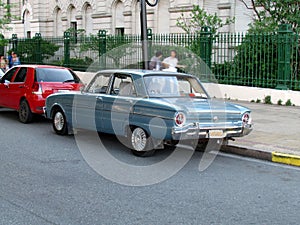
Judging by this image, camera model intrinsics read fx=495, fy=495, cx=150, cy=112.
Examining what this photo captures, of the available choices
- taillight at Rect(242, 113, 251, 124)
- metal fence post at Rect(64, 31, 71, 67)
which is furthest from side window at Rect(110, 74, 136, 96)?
metal fence post at Rect(64, 31, 71, 67)

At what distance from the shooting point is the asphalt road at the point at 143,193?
224 inches

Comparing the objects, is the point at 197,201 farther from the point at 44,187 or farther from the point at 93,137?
the point at 93,137

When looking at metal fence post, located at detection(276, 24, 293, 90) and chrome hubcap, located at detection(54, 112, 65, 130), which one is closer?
chrome hubcap, located at detection(54, 112, 65, 130)

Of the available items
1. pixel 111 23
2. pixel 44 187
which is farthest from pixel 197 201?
pixel 111 23

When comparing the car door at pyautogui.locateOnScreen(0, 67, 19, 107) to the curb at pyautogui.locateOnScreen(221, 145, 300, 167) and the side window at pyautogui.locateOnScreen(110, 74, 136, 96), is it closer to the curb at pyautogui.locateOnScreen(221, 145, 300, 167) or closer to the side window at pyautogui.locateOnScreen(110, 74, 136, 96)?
the side window at pyautogui.locateOnScreen(110, 74, 136, 96)

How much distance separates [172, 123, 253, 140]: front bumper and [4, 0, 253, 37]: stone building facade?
1580 centimetres

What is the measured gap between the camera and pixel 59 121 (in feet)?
36.4

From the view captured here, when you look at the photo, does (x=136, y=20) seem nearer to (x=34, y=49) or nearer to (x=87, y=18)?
(x=87, y=18)

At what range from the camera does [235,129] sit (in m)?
8.83

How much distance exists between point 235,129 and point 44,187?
143 inches

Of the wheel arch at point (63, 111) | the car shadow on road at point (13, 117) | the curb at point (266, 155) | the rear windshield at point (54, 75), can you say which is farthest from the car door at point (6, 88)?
the curb at point (266, 155)

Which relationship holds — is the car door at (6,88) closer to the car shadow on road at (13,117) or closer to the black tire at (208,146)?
the car shadow on road at (13,117)

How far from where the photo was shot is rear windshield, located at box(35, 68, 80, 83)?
12.9 meters

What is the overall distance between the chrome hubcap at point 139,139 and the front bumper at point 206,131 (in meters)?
0.77
